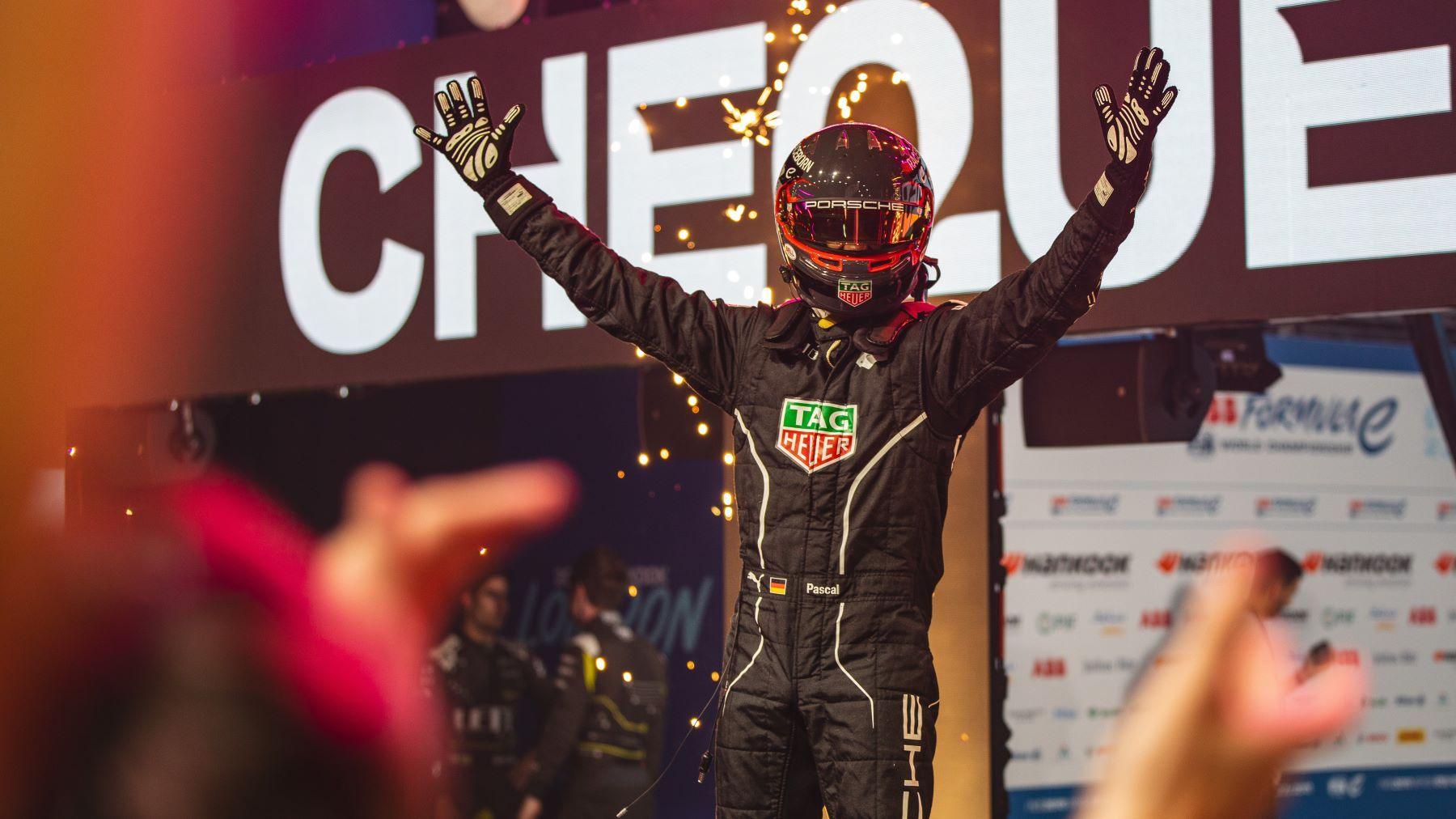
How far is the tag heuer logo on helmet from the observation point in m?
2.76

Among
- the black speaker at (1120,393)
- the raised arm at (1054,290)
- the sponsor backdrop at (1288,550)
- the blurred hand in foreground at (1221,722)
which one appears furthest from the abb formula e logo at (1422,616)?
the blurred hand in foreground at (1221,722)

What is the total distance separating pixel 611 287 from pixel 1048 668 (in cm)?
458

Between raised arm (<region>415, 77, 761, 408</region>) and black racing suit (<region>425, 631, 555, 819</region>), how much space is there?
4296 millimetres

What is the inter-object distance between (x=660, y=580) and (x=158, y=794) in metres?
7.16

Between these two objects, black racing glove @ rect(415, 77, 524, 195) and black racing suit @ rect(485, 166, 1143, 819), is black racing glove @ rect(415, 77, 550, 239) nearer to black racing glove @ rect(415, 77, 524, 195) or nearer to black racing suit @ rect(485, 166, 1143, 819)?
black racing glove @ rect(415, 77, 524, 195)

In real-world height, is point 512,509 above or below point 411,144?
below

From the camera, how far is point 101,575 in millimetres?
643

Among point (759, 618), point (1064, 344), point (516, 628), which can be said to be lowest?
point (516, 628)

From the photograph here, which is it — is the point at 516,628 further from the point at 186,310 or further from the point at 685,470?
the point at 186,310

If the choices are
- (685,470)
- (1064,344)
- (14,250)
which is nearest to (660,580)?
(685,470)

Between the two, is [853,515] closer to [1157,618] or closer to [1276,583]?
[1276,583]

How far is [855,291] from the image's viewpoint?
9.07ft

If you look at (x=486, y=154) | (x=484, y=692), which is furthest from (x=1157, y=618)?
(x=486, y=154)

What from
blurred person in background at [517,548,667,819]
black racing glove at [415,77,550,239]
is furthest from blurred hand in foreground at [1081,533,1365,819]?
blurred person in background at [517,548,667,819]
